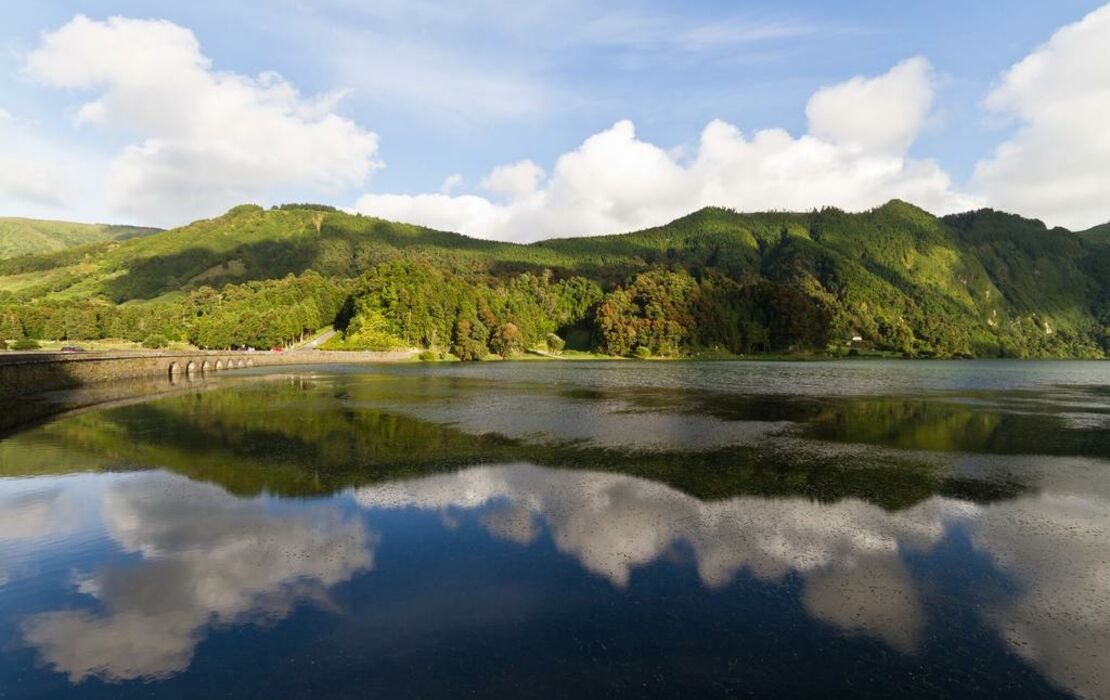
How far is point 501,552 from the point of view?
60.3 ft

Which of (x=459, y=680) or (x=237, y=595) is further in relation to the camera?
(x=237, y=595)

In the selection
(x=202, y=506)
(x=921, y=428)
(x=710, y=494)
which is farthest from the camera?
(x=921, y=428)

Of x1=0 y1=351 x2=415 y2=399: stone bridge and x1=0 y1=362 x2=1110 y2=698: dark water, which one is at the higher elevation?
x1=0 y1=351 x2=415 y2=399: stone bridge

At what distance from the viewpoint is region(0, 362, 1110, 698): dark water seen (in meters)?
11.8

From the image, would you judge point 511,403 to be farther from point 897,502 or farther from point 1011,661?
point 1011,661

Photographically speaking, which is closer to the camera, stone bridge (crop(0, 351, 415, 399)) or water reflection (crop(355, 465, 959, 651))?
water reflection (crop(355, 465, 959, 651))

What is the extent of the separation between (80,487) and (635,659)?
28.0m

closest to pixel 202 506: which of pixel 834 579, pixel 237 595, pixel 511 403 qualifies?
pixel 237 595

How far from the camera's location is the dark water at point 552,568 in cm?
1183

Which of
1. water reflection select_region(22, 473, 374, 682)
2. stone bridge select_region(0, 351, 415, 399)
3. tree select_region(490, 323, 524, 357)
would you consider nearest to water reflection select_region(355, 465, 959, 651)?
water reflection select_region(22, 473, 374, 682)

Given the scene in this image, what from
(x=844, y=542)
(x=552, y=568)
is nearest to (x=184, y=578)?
(x=552, y=568)

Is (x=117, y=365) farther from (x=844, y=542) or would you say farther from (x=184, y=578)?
(x=844, y=542)

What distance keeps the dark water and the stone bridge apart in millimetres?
30025

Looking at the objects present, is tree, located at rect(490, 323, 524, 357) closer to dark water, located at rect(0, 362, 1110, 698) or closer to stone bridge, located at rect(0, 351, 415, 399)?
stone bridge, located at rect(0, 351, 415, 399)
